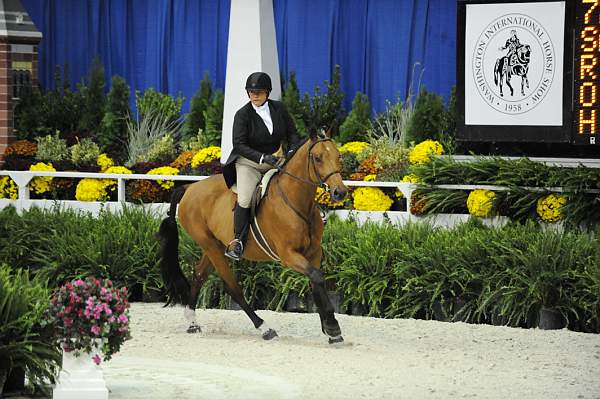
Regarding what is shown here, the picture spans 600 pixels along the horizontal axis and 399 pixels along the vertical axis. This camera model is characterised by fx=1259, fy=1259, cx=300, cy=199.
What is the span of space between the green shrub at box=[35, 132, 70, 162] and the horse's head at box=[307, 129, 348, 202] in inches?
326

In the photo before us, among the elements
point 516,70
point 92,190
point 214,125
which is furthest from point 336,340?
point 214,125

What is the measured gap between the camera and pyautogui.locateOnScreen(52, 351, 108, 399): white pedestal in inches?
320

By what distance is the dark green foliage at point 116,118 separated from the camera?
19469mm

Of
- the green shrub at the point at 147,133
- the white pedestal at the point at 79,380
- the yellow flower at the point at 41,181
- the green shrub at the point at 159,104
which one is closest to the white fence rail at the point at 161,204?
the yellow flower at the point at 41,181

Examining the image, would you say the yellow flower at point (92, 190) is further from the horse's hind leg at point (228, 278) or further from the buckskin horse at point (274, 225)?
the horse's hind leg at point (228, 278)

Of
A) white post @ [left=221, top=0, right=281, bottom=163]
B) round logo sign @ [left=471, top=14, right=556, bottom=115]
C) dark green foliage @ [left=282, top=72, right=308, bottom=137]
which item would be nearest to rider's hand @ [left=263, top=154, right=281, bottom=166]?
round logo sign @ [left=471, top=14, right=556, bottom=115]

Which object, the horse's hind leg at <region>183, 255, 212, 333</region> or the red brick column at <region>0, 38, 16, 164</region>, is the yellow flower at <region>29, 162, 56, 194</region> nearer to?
the red brick column at <region>0, 38, 16, 164</region>

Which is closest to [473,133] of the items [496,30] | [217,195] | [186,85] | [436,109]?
[496,30]

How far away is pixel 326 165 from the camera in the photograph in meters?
10.7

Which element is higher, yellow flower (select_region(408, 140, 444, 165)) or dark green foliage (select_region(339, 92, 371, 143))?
dark green foliage (select_region(339, 92, 371, 143))

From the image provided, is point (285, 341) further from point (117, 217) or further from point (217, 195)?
point (117, 217)

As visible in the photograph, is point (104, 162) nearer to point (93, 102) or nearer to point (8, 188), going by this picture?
point (8, 188)

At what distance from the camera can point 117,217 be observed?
47.3ft

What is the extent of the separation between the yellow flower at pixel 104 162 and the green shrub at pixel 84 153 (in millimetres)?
121
